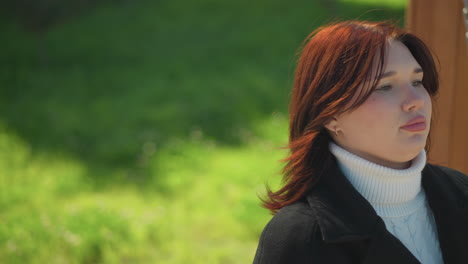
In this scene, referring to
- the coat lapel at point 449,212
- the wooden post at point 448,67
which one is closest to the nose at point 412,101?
the coat lapel at point 449,212

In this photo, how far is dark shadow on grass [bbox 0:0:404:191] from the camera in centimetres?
593

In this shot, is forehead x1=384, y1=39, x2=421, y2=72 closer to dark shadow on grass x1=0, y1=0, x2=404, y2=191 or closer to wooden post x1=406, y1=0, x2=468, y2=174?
wooden post x1=406, y1=0, x2=468, y2=174

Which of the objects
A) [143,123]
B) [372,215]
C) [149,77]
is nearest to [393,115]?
[372,215]

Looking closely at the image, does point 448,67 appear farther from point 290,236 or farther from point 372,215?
point 290,236

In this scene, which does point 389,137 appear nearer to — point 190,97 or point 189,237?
point 189,237

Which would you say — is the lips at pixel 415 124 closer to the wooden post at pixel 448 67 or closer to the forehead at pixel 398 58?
the forehead at pixel 398 58

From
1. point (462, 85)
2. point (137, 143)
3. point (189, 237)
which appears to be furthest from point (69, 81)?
point (462, 85)

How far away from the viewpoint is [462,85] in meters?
3.10

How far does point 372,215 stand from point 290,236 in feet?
0.74

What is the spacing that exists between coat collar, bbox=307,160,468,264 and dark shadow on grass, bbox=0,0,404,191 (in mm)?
2924

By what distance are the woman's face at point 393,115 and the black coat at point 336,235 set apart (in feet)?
0.40

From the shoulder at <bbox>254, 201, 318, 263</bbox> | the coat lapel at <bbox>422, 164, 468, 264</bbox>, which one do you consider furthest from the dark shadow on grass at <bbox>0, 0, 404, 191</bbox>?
the shoulder at <bbox>254, 201, 318, 263</bbox>

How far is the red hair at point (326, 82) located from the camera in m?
1.60

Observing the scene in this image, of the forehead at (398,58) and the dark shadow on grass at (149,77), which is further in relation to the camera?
the dark shadow on grass at (149,77)
